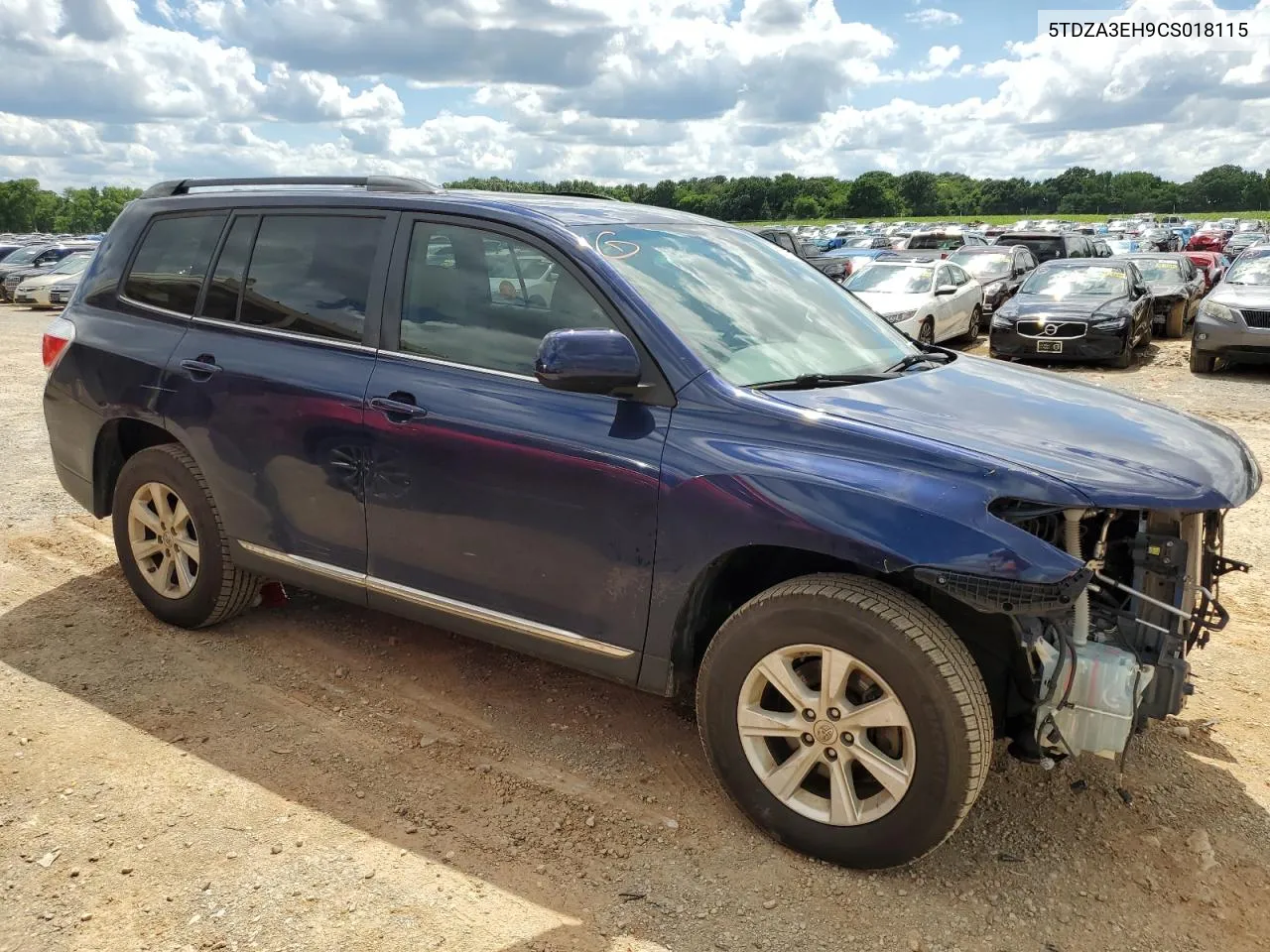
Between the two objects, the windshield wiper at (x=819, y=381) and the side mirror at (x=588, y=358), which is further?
the windshield wiper at (x=819, y=381)

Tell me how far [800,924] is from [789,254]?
2734 millimetres

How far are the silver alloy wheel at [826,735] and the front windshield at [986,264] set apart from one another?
56.3 feet

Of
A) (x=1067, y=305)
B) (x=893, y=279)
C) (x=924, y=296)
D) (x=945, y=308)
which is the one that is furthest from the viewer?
(x=893, y=279)

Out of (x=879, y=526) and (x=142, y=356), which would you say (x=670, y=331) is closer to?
(x=879, y=526)

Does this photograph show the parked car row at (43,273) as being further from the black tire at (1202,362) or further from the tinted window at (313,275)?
the black tire at (1202,362)

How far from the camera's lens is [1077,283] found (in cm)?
1433

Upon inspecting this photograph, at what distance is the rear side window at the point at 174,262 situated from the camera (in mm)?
4328

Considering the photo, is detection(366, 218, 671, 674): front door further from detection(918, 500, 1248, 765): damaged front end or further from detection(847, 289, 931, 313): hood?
detection(847, 289, 931, 313): hood

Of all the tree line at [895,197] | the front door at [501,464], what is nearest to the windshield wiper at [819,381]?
the front door at [501,464]

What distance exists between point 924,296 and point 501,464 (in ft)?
41.5

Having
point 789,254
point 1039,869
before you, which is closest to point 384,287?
point 789,254

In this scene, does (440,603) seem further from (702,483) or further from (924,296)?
(924,296)

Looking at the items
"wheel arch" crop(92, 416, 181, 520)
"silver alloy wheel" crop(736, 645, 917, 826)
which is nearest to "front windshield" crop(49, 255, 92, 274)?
"wheel arch" crop(92, 416, 181, 520)

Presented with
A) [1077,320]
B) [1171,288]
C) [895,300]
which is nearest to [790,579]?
[1077,320]
